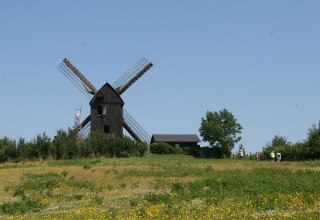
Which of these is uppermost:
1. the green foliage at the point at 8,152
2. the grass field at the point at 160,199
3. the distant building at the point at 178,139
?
the distant building at the point at 178,139

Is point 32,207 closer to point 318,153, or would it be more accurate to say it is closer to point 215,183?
point 215,183

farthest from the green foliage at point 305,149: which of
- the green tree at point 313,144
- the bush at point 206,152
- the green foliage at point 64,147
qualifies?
the green foliage at point 64,147

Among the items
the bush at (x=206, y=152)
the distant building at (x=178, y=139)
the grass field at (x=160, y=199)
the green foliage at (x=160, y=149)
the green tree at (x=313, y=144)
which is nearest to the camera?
the grass field at (x=160, y=199)

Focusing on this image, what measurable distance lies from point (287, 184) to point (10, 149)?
4893 centimetres

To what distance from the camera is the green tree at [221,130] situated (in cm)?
8781

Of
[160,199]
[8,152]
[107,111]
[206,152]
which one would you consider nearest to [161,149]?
[206,152]

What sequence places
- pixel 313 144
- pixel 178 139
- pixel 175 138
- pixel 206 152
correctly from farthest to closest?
pixel 175 138 → pixel 178 139 → pixel 206 152 → pixel 313 144

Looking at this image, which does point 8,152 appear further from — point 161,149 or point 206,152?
point 206,152

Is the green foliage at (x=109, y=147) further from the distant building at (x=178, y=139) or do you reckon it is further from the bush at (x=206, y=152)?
the distant building at (x=178, y=139)

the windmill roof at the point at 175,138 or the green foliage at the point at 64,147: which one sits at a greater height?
the windmill roof at the point at 175,138

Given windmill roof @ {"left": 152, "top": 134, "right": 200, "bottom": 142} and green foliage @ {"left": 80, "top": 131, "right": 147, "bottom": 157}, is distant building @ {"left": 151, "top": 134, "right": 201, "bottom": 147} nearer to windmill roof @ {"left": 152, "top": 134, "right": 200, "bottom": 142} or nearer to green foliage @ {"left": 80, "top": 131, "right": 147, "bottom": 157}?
windmill roof @ {"left": 152, "top": 134, "right": 200, "bottom": 142}

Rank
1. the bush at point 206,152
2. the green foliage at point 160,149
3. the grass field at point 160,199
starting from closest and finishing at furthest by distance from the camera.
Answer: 1. the grass field at point 160,199
2. the green foliage at point 160,149
3. the bush at point 206,152

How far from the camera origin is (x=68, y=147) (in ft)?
214

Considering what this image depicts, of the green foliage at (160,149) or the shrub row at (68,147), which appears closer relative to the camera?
the shrub row at (68,147)
